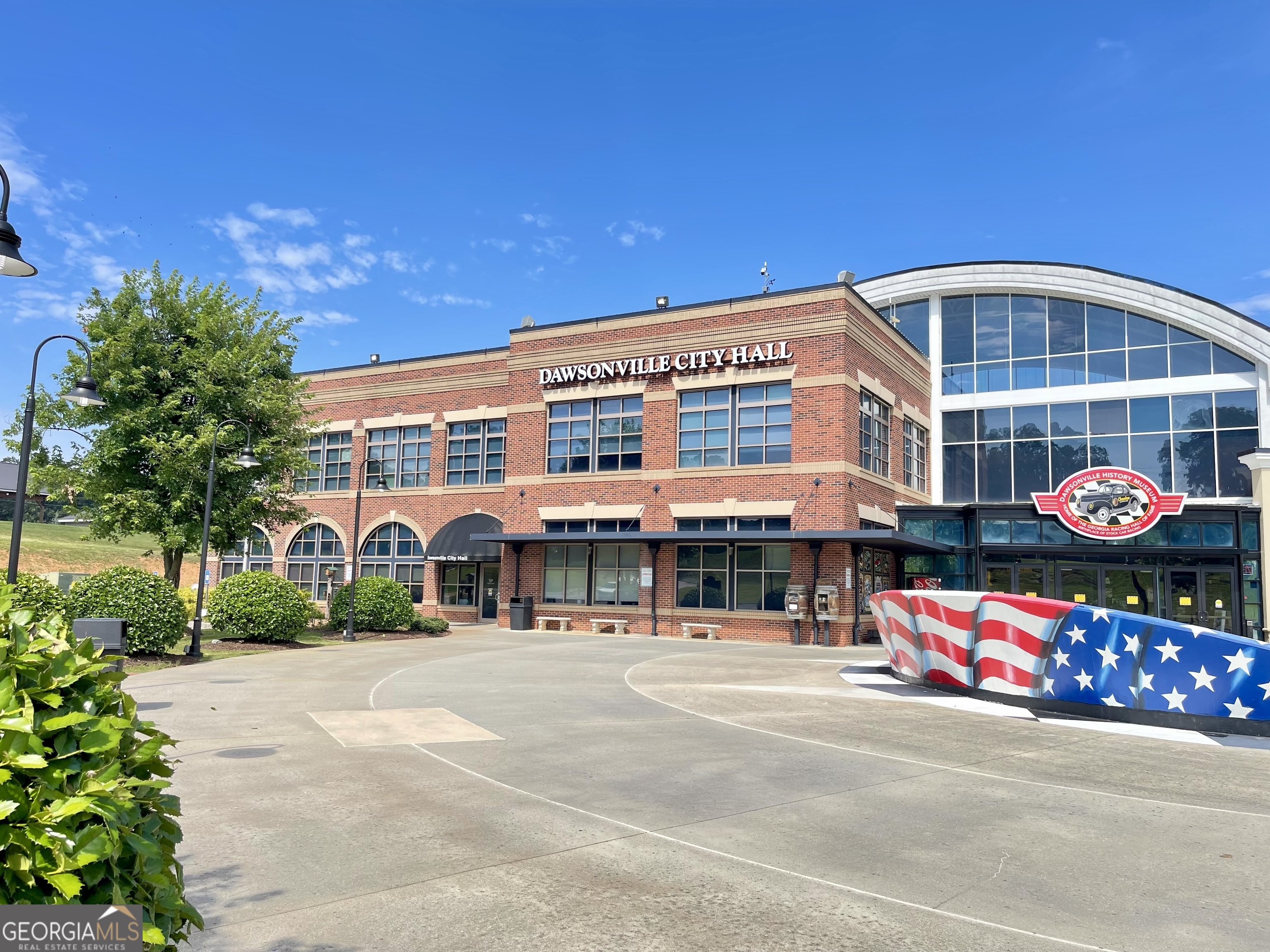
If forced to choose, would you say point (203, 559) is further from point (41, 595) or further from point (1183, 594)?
point (1183, 594)

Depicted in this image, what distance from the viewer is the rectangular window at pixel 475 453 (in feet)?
122

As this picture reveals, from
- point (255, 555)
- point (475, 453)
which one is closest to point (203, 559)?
point (475, 453)

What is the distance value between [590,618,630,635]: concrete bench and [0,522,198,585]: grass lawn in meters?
32.0

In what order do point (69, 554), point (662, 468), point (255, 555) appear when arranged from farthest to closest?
1. point (69, 554)
2. point (255, 555)
3. point (662, 468)

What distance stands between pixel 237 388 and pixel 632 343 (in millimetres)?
13583

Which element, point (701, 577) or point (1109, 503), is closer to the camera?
point (1109, 503)

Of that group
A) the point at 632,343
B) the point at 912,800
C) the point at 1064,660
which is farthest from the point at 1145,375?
the point at 912,800

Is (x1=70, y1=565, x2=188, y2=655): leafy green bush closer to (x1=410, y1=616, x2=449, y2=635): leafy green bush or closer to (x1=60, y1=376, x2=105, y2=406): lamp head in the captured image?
(x1=60, y1=376, x2=105, y2=406): lamp head

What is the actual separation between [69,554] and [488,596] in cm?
4070

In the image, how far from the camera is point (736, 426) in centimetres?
3033

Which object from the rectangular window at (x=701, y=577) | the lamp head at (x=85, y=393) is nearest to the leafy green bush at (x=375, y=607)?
the rectangular window at (x=701, y=577)

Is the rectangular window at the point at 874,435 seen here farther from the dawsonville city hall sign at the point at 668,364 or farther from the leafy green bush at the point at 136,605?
the leafy green bush at the point at 136,605

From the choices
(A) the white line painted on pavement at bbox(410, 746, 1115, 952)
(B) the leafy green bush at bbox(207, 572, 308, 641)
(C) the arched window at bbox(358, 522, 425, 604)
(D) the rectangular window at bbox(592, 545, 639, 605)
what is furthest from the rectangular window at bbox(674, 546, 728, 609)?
(A) the white line painted on pavement at bbox(410, 746, 1115, 952)

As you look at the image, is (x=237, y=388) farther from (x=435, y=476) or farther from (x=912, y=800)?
(x=912, y=800)
